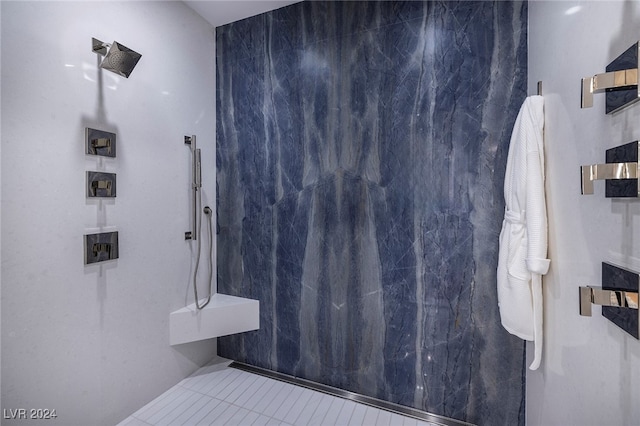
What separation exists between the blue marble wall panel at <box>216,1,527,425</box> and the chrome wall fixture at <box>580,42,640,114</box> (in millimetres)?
889

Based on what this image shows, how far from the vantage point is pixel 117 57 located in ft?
4.59

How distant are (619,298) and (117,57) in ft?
6.73

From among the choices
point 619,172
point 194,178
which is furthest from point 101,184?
point 619,172

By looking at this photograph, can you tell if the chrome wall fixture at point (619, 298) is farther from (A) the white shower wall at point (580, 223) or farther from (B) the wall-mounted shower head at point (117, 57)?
(B) the wall-mounted shower head at point (117, 57)

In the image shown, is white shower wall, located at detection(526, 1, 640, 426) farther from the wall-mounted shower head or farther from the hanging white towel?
the wall-mounted shower head

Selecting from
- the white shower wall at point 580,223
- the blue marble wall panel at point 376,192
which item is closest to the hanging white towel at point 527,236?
the white shower wall at point 580,223

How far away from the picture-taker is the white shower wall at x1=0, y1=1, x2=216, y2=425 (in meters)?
1.22

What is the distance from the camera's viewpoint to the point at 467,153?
5.21 ft

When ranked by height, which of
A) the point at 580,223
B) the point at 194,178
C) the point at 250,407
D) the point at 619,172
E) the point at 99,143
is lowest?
the point at 250,407

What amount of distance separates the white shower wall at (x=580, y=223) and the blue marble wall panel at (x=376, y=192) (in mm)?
293

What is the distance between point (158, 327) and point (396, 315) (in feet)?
4.96

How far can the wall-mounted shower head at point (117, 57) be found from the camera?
1.38m

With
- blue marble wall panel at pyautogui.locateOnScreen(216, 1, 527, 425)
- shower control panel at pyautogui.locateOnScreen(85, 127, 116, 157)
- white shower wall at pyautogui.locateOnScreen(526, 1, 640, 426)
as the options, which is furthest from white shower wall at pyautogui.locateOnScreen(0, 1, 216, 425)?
white shower wall at pyautogui.locateOnScreen(526, 1, 640, 426)

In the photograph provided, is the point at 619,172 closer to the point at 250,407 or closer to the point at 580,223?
the point at 580,223
